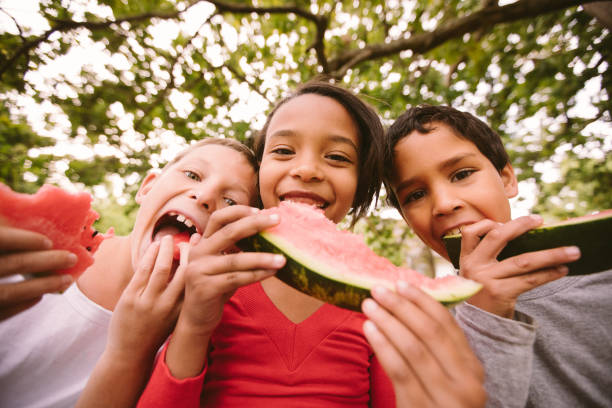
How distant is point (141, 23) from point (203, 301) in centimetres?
428

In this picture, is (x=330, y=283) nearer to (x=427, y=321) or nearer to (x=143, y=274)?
(x=427, y=321)

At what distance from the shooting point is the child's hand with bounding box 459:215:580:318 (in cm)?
117

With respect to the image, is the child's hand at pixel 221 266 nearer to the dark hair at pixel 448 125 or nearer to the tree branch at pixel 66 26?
the dark hair at pixel 448 125

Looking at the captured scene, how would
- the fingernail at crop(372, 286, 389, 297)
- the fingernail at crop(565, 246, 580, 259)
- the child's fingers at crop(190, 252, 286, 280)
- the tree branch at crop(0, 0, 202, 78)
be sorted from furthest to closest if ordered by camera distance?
1. the tree branch at crop(0, 0, 202, 78)
2. the fingernail at crop(565, 246, 580, 259)
3. the child's fingers at crop(190, 252, 286, 280)
4. the fingernail at crop(372, 286, 389, 297)

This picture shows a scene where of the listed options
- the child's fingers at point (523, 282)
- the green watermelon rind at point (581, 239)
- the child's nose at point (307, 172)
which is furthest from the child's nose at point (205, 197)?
the green watermelon rind at point (581, 239)

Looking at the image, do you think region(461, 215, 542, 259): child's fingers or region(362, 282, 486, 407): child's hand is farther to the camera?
region(461, 215, 542, 259): child's fingers

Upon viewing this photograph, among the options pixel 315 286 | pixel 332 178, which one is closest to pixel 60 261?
pixel 315 286

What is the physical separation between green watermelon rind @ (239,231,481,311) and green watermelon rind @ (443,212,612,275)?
1.69 feet

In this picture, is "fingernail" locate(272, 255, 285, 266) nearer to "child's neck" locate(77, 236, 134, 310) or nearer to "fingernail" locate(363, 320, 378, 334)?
"fingernail" locate(363, 320, 378, 334)

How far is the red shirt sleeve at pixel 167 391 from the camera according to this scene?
3.88 ft

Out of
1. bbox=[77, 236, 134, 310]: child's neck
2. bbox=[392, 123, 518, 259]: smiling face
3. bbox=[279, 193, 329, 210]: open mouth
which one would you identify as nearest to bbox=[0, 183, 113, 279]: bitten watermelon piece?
bbox=[77, 236, 134, 310]: child's neck

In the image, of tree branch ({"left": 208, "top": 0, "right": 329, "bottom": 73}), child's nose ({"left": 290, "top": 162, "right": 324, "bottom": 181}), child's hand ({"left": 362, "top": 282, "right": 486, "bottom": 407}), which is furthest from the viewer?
tree branch ({"left": 208, "top": 0, "right": 329, "bottom": 73})

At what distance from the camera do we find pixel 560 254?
3.81 ft

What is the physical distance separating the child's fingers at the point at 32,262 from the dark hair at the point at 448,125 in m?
2.02
